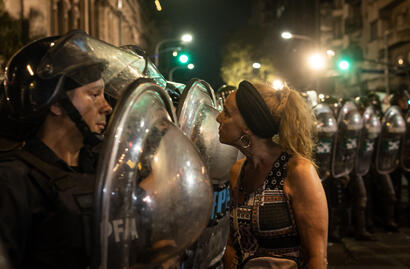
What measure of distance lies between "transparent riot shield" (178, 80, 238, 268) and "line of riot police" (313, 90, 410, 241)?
12.8 feet

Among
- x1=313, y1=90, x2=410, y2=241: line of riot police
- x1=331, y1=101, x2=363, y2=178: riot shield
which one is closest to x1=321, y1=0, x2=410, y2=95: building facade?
x1=313, y1=90, x2=410, y2=241: line of riot police

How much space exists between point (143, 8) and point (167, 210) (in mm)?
35873

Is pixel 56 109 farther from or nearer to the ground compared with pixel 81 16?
nearer to the ground

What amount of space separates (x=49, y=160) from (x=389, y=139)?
696 cm

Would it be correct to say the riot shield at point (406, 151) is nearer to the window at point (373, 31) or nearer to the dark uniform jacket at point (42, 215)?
the dark uniform jacket at point (42, 215)

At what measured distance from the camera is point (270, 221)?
2363 mm

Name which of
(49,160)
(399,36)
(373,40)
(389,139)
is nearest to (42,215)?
(49,160)

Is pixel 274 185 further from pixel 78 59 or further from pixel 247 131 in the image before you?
pixel 78 59

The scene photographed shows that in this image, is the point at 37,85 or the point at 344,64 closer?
the point at 37,85

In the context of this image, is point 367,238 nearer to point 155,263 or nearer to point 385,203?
point 385,203

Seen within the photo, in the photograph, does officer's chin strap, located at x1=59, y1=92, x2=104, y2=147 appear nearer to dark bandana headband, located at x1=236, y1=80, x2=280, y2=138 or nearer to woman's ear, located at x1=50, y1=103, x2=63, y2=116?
woman's ear, located at x1=50, y1=103, x2=63, y2=116

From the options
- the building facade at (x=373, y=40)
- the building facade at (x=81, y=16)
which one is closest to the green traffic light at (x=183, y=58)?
the building facade at (x=81, y=16)

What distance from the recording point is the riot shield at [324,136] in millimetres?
6738

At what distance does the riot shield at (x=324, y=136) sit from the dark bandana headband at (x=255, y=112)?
4400mm
